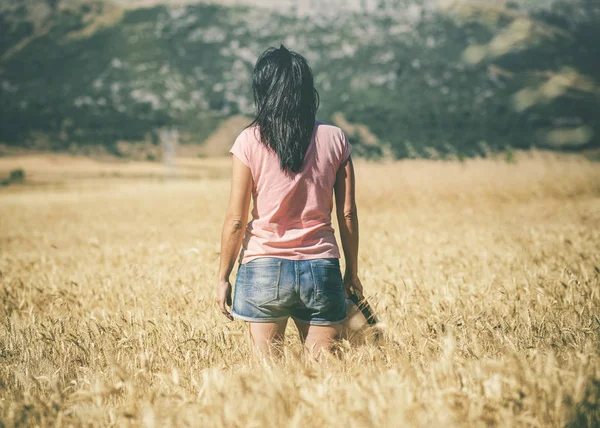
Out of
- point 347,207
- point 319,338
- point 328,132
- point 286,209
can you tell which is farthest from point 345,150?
point 319,338

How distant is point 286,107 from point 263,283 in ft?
3.50

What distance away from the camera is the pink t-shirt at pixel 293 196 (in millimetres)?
3242

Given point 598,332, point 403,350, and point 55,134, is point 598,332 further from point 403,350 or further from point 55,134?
point 55,134

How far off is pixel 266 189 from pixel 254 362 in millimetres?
1094

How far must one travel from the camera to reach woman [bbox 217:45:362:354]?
321cm

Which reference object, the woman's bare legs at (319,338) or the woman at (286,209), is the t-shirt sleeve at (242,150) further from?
the woman's bare legs at (319,338)

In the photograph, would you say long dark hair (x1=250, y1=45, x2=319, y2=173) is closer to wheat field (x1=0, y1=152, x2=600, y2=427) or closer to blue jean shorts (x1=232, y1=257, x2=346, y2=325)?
blue jean shorts (x1=232, y1=257, x2=346, y2=325)

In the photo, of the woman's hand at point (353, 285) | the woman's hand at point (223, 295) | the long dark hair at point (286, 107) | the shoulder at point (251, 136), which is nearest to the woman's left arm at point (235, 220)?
the woman's hand at point (223, 295)

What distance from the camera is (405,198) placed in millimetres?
19438

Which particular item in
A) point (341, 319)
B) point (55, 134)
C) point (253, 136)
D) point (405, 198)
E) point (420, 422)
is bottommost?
point (55, 134)

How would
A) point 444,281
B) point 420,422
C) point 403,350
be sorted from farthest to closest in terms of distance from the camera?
point 444,281 → point 403,350 → point 420,422

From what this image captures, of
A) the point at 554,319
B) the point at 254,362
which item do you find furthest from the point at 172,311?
the point at 554,319

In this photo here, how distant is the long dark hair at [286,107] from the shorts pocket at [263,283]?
1.96 feet

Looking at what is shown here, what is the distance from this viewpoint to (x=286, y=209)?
3.26m
